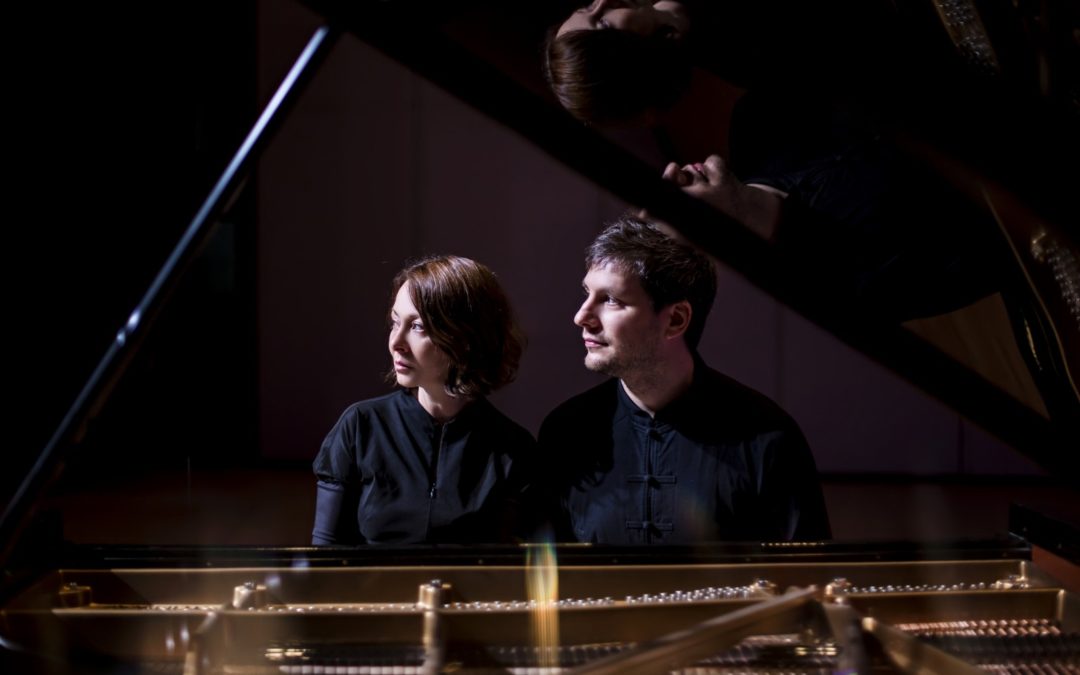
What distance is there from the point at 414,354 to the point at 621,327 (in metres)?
0.41

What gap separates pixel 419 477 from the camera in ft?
5.99

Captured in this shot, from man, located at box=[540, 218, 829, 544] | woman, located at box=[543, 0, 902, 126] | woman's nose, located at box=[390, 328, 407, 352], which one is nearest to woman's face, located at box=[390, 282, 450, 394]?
woman's nose, located at box=[390, 328, 407, 352]

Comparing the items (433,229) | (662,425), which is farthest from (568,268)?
(662,425)

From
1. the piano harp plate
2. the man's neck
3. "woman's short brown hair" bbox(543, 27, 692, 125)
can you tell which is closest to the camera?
the piano harp plate

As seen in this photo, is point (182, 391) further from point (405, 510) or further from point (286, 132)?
point (405, 510)

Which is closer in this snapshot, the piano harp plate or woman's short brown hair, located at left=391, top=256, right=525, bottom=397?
Answer: the piano harp plate

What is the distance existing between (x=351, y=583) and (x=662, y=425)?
2.88ft

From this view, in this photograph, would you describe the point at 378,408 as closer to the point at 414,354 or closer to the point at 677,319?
the point at 414,354

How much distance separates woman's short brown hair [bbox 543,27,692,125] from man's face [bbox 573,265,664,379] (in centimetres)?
42

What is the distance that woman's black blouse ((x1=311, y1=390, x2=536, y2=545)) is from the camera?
5.85ft

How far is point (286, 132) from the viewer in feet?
15.0

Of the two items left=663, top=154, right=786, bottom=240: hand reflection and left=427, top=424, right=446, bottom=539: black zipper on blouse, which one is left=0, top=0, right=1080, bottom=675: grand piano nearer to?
left=663, top=154, right=786, bottom=240: hand reflection

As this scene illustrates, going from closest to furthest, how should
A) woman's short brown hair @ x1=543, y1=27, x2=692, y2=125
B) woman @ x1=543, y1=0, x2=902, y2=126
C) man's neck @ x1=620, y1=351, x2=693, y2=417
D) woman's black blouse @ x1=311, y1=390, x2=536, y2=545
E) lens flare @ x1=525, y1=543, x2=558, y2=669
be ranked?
woman @ x1=543, y1=0, x2=902, y2=126 → lens flare @ x1=525, y1=543, x2=558, y2=669 → woman's short brown hair @ x1=543, y1=27, x2=692, y2=125 → woman's black blouse @ x1=311, y1=390, x2=536, y2=545 → man's neck @ x1=620, y1=351, x2=693, y2=417

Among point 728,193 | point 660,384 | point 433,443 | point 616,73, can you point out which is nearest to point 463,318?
point 433,443
